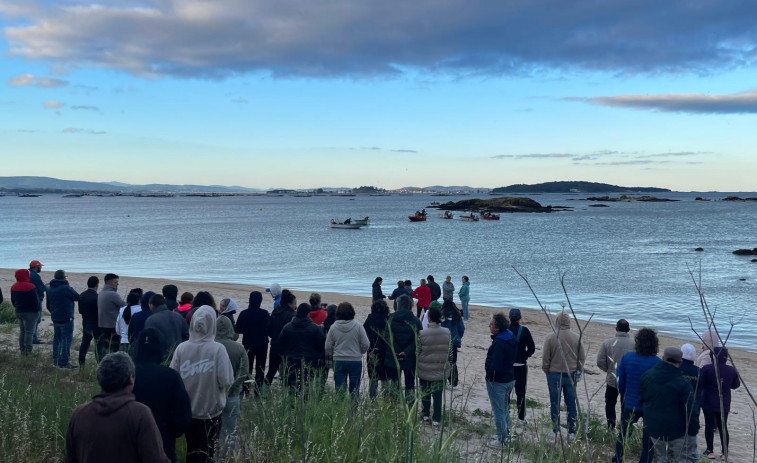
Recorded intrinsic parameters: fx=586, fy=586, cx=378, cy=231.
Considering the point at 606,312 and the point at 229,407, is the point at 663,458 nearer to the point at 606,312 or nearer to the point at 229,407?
the point at 229,407

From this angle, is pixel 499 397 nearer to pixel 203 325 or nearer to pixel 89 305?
pixel 203 325

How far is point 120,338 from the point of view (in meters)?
9.05

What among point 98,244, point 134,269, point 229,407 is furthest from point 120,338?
point 98,244

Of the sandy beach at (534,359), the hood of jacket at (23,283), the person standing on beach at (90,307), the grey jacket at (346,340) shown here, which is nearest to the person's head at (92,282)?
the person standing on beach at (90,307)

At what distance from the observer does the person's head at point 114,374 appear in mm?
3264

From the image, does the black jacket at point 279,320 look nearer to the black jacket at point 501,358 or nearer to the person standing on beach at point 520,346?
A: the black jacket at point 501,358

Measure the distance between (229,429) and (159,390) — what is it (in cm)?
144

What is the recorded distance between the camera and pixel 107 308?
29.7 ft

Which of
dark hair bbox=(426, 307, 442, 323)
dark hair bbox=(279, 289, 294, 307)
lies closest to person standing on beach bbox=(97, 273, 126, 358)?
dark hair bbox=(279, 289, 294, 307)

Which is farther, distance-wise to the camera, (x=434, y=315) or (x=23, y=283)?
(x=23, y=283)

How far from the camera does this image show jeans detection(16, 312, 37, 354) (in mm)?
10094

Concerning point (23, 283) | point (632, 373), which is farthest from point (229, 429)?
point (23, 283)

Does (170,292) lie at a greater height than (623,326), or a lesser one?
greater

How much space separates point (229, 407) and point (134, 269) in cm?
3802
